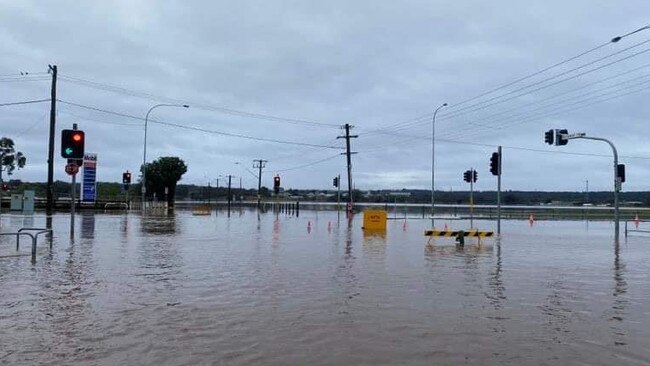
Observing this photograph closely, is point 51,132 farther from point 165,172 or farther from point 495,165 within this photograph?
point 165,172

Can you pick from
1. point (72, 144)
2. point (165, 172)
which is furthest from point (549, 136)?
point (165, 172)

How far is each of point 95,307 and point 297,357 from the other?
14.0 feet

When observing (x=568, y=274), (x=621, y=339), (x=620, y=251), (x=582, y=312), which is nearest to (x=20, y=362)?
(x=621, y=339)

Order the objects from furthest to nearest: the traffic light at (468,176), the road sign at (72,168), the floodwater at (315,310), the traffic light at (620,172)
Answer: the traffic light at (468,176) < the traffic light at (620,172) < the road sign at (72,168) < the floodwater at (315,310)

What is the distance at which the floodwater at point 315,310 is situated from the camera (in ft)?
24.2

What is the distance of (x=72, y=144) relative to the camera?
69.8ft

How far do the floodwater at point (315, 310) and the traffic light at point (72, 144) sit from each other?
144 inches

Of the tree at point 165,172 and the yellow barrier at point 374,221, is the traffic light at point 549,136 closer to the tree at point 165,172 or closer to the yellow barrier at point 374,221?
the yellow barrier at point 374,221

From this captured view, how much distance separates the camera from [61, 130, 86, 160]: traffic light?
21125 millimetres

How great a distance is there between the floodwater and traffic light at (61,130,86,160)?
144 inches

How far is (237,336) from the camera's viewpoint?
321 inches

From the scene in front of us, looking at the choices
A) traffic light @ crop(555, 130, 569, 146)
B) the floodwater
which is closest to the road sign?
the floodwater

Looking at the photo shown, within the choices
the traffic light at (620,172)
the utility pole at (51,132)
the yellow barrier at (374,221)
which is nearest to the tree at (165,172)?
the utility pole at (51,132)

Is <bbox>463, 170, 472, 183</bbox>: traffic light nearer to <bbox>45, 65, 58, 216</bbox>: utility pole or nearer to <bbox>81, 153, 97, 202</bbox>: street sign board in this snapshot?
<bbox>45, 65, 58, 216</bbox>: utility pole
